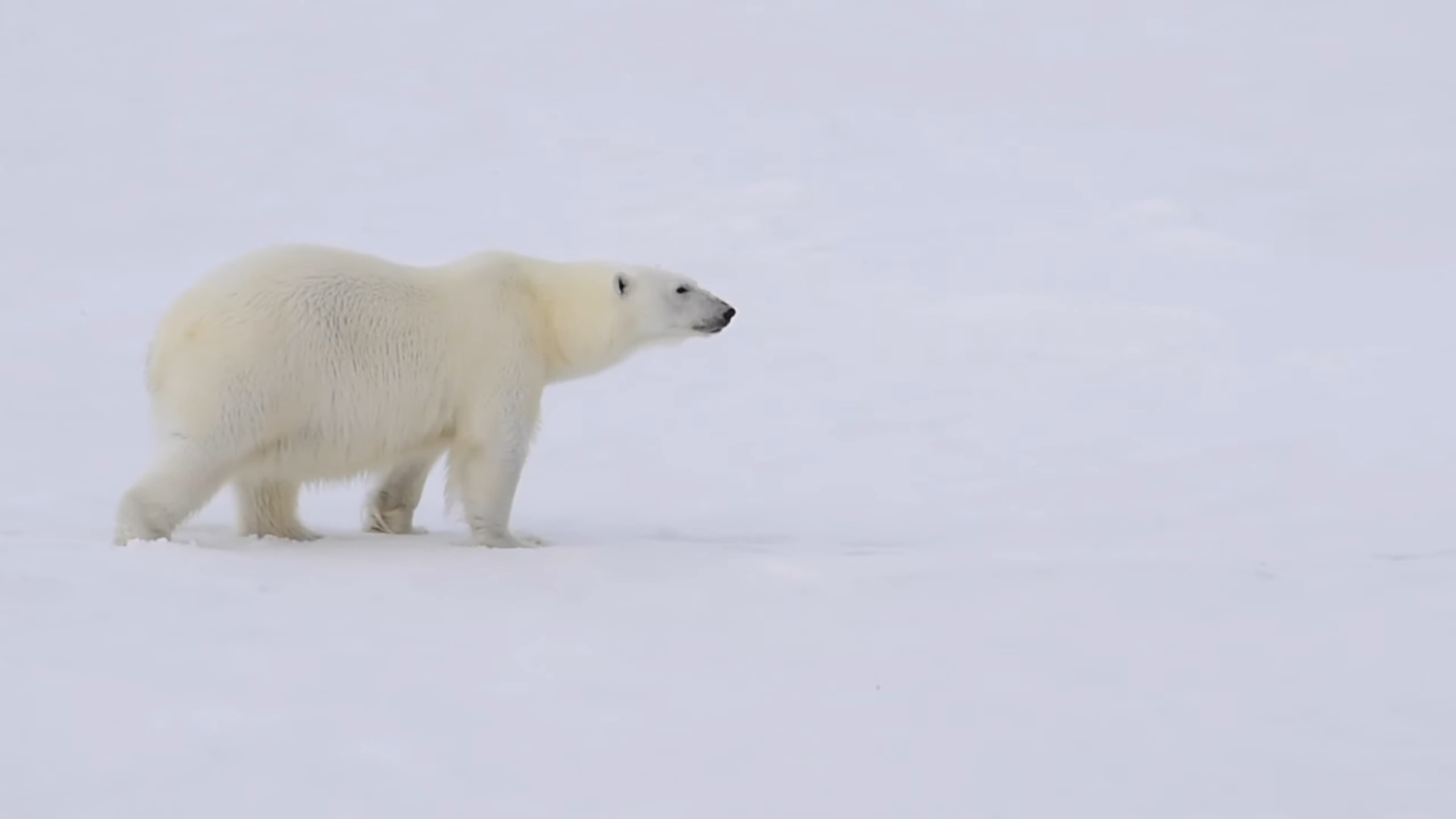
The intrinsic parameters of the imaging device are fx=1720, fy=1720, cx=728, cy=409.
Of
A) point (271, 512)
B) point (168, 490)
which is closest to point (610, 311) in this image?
point (271, 512)

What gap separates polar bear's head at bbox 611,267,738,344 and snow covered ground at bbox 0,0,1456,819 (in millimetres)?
778

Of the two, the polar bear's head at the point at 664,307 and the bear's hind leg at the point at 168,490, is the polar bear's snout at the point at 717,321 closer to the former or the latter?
the polar bear's head at the point at 664,307

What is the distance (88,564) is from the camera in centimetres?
435

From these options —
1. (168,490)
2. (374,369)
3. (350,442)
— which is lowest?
(168,490)

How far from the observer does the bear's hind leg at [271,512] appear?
5570 millimetres

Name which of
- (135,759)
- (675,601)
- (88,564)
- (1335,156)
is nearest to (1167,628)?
(675,601)

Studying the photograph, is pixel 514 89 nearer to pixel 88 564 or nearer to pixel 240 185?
pixel 240 185

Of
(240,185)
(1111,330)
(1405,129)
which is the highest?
(1405,129)

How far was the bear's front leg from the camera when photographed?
5.61 metres

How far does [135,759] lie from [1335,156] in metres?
12.0

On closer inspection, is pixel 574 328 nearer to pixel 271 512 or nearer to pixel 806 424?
pixel 271 512

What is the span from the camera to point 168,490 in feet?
16.4

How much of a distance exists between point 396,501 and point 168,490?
1.16 m

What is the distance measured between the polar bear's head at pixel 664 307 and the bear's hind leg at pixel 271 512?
1.30m
